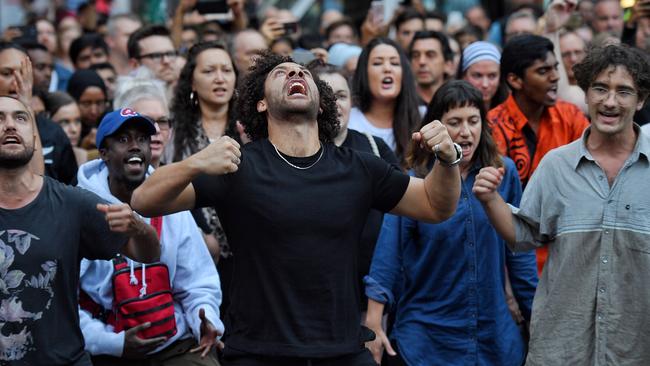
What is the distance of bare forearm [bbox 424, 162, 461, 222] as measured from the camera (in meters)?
4.84

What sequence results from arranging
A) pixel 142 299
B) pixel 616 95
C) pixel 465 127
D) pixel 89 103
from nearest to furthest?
pixel 616 95 → pixel 142 299 → pixel 465 127 → pixel 89 103

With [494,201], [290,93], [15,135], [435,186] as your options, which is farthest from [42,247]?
[494,201]

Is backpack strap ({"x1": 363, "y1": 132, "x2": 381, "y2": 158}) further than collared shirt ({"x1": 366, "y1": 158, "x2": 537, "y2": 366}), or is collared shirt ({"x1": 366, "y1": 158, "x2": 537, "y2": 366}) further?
backpack strap ({"x1": 363, "y1": 132, "x2": 381, "y2": 158})

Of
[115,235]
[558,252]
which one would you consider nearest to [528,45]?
[558,252]

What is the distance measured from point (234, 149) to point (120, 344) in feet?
5.77

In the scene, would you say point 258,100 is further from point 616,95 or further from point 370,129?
point 370,129

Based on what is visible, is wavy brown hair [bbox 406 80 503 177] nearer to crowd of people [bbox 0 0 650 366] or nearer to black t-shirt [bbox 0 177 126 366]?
crowd of people [bbox 0 0 650 366]

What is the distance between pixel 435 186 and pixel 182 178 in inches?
45.0

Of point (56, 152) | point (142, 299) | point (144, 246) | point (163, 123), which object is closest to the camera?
point (144, 246)

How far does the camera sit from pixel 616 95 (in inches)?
214

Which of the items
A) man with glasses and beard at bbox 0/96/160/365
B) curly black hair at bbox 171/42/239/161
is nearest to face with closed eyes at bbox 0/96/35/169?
man with glasses and beard at bbox 0/96/160/365

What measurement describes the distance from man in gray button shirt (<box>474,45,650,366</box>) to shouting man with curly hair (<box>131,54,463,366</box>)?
0.73 metres

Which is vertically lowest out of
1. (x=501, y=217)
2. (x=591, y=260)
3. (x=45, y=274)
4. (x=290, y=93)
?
(x=45, y=274)

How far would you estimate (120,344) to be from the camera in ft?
18.9
